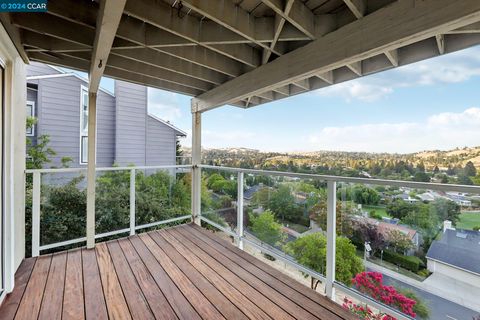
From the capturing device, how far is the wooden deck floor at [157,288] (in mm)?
1937

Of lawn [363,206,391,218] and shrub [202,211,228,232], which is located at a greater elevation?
lawn [363,206,391,218]

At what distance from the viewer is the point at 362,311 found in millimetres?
1985

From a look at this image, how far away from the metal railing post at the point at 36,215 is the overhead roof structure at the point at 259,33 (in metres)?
1.53

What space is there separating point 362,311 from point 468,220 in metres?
1.15

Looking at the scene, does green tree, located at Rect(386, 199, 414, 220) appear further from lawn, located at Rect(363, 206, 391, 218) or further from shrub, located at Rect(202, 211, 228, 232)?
shrub, located at Rect(202, 211, 228, 232)

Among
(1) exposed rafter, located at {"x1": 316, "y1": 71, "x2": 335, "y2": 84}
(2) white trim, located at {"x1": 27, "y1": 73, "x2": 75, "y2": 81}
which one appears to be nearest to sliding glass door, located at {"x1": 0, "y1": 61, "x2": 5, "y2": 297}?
(2) white trim, located at {"x1": 27, "y1": 73, "x2": 75, "y2": 81}

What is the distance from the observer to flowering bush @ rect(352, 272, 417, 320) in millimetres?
1758

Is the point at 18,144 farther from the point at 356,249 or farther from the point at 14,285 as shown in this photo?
the point at 356,249

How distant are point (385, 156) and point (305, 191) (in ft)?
5.05

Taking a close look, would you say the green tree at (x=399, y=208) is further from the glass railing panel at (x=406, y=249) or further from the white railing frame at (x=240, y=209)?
the white railing frame at (x=240, y=209)

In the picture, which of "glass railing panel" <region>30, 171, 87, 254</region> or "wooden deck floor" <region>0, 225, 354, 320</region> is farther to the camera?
"glass railing panel" <region>30, 171, 87, 254</region>

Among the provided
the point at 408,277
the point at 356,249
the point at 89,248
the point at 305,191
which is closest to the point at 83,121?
the point at 89,248

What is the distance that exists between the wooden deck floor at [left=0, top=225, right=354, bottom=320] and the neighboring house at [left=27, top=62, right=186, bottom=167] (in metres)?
2.92

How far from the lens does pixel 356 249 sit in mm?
2064
